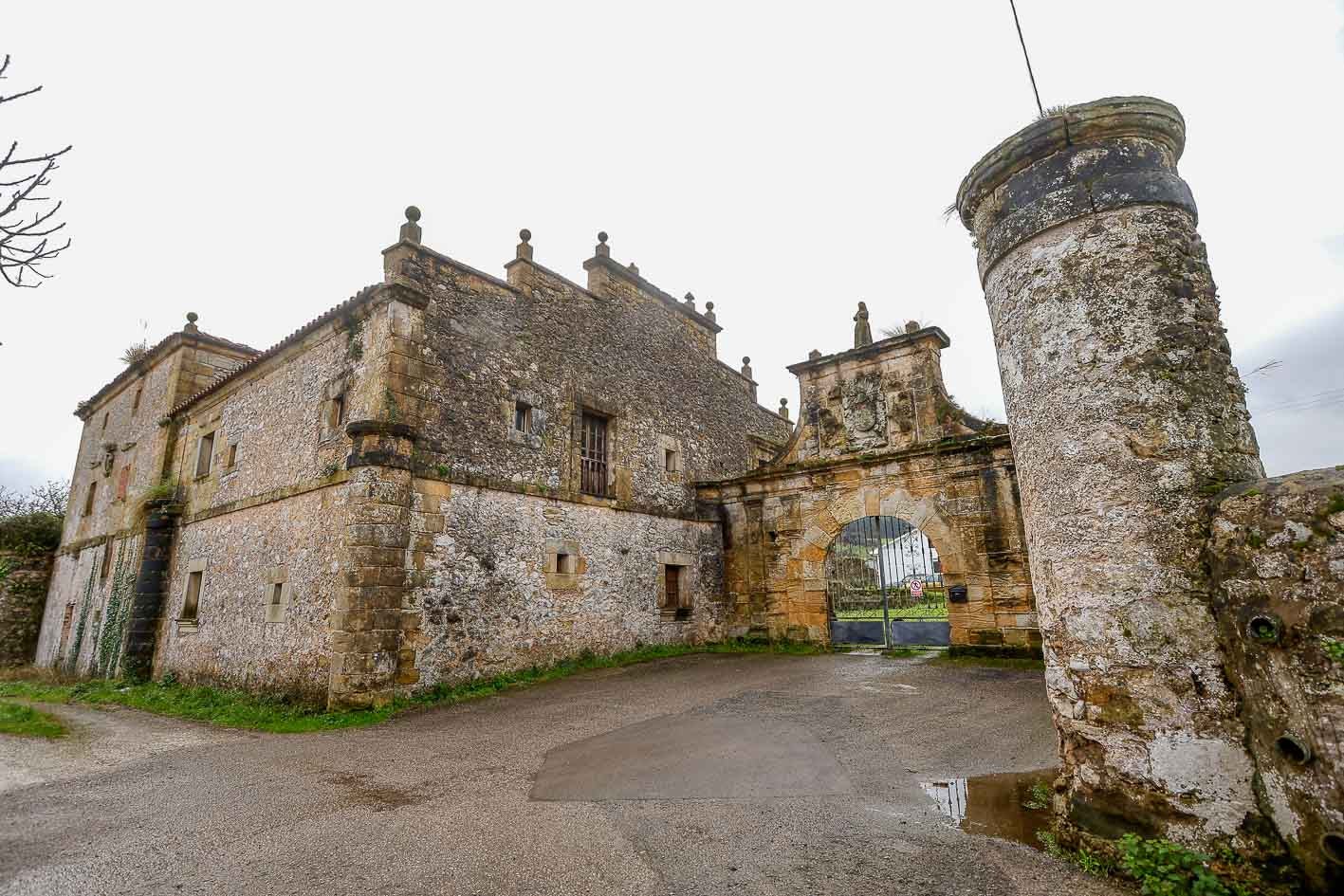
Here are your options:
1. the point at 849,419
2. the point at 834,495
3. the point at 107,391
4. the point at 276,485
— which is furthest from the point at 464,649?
the point at 107,391

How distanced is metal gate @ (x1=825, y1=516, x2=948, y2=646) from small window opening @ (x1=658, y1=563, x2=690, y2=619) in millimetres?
2905

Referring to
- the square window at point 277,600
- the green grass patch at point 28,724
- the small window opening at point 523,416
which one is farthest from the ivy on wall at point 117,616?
the small window opening at point 523,416

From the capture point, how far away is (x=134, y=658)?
1174cm

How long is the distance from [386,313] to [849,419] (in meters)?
8.96

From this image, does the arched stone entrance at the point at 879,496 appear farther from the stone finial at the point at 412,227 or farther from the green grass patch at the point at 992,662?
the stone finial at the point at 412,227

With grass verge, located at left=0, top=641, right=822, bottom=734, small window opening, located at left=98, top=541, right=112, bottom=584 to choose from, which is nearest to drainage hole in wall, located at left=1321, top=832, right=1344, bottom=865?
grass verge, located at left=0, top=641, right=822, bottom=734

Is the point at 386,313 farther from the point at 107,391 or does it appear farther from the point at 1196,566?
the point at 107,391

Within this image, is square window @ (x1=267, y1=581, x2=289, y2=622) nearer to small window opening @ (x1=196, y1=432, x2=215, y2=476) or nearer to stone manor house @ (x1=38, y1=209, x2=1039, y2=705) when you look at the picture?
stone manor house @ (x1=38, y1=209, x2=1039, y2=705)

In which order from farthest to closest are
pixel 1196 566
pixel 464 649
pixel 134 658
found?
pixel 134 658 → pixel 464 649 → pixel 1196 566

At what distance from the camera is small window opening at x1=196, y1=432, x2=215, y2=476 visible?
12.5 m

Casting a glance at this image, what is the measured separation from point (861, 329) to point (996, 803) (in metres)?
11.2

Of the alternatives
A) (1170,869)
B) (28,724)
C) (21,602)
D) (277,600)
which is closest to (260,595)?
(277,600)

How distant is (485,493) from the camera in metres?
9.93

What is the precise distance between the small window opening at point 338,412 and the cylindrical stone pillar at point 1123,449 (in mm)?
8920
